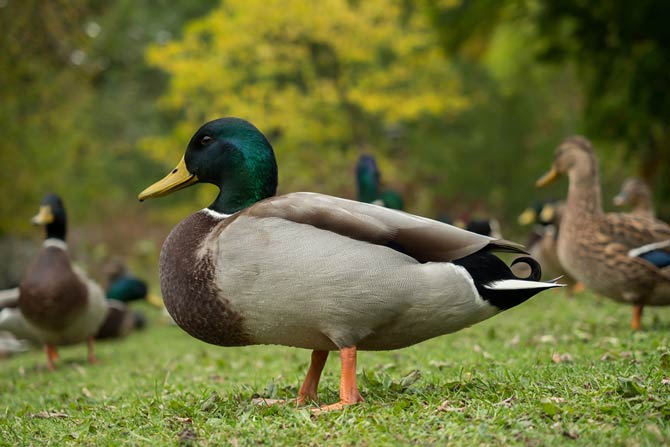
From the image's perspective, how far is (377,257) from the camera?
328 centimetres

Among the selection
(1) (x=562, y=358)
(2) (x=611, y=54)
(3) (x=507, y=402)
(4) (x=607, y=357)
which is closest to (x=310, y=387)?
(3) (x=507, y=402)

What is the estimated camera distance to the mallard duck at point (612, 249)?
576 cm

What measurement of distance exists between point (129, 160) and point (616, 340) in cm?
2514

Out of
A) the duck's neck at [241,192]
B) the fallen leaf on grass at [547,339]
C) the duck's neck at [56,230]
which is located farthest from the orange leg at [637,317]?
the duck's neck at [56,230]

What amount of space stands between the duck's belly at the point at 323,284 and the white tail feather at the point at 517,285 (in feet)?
0.29

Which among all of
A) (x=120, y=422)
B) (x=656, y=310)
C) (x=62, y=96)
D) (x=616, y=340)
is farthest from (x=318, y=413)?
(x=62, y=96)

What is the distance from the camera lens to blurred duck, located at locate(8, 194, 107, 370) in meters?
7.21

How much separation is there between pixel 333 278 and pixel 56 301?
4.67 m

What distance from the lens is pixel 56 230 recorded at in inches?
306

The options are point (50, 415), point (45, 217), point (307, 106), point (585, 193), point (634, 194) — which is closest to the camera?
point (50, 415)

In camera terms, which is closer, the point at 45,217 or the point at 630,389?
the point at 630,389

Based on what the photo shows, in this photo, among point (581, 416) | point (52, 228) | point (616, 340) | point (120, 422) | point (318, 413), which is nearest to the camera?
point (581, 416)

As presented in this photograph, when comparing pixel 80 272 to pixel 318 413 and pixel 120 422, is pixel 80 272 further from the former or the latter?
pixel 318 413

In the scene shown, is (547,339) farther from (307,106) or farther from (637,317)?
(307,106)
